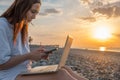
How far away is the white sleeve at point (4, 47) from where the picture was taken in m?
6.10

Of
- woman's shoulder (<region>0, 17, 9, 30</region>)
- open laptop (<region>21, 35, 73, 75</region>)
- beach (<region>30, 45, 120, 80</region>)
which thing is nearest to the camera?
open laptop (<region>21, 35, 73, 75</region>)

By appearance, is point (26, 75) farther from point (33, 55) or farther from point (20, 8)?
point (20, 8)

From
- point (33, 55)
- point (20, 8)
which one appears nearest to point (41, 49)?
point (33, 55)

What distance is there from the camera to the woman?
612cm

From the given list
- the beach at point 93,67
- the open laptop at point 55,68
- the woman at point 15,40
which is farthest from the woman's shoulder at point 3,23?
the beach at point 93,67

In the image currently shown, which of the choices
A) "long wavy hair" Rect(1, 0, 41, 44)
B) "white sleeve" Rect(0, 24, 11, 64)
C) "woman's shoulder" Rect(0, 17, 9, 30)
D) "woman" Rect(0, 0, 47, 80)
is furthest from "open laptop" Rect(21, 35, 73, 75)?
"woman's shoulder" Rect(0, 17, 9, 30)

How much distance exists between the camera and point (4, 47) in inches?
241

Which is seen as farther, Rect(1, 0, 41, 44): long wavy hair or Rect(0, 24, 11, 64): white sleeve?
Rect(1, 0, 41, 44): long wavy hair

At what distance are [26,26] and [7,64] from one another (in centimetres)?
73

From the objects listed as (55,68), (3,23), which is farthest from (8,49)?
(55,68)

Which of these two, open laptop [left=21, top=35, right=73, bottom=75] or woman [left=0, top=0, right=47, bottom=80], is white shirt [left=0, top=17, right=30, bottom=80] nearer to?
woman [left=0, top=0, right=47, bottom=80]

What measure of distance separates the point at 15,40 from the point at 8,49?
0.67ft

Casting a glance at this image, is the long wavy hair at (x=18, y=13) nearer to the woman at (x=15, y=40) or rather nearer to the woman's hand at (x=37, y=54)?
the woman at (x=15, y=40)

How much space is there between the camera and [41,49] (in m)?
6.14
